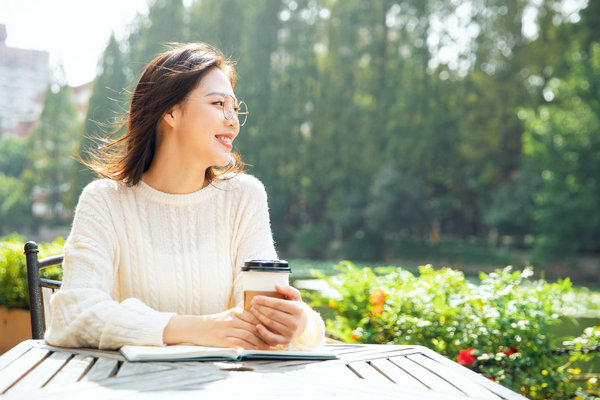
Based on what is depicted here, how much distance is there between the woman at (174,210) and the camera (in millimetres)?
1398

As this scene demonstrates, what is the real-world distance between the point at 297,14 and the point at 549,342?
24671 mm

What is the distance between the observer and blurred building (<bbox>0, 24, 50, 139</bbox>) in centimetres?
3775

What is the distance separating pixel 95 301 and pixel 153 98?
0.52 meters

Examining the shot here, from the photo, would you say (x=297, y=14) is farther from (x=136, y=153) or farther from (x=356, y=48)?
(x=136, y=153)

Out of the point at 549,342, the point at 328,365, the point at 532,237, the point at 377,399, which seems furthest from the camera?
the point at 532,237

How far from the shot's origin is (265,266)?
3.61ft

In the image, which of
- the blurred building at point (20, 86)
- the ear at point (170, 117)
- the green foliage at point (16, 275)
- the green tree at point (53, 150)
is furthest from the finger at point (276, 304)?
the blurred building at point (20, 86)

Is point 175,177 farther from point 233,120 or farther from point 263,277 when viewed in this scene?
point 263,277

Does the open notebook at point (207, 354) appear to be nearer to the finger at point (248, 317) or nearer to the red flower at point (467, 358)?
the finger at point (248, 317)

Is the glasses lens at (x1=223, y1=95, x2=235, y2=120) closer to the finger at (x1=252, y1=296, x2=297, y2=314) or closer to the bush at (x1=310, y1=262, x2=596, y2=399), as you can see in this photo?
the finger at (x1=252, y1=296, x2=297, y2=314)

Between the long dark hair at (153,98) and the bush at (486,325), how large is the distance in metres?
1.27

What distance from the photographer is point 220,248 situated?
1546 mm

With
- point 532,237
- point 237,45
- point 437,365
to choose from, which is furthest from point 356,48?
point 437,365

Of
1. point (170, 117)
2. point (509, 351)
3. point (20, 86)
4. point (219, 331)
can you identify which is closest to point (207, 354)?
point (219, 331)
